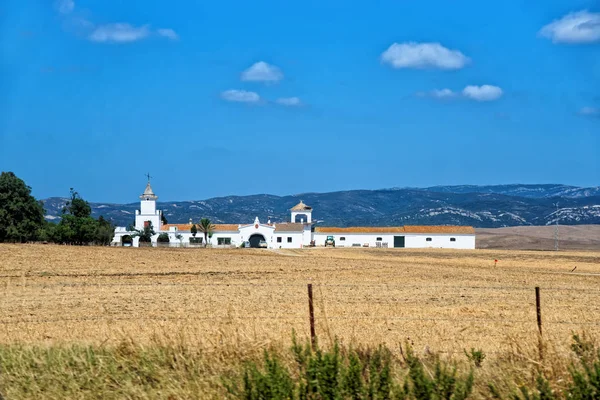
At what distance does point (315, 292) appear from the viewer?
27469 mm

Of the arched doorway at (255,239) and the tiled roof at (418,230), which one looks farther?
the arched doorway at (255,239)

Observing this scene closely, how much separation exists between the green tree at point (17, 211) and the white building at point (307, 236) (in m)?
22.7

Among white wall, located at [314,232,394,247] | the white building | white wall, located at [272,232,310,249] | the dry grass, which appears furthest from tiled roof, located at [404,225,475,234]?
the dry grass

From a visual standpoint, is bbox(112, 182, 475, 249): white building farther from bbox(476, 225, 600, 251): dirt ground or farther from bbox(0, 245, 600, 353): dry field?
bbox(0, 245, 600, 353): dry field

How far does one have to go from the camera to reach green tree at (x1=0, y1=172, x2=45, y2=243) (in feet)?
274

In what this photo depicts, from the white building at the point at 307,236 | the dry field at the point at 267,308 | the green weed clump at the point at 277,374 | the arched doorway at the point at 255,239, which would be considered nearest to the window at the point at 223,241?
the white building at the point at 307,236

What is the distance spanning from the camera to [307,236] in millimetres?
110688

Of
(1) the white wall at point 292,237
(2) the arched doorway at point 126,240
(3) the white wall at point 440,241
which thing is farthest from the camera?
(2) the arched doorway at point 126,240

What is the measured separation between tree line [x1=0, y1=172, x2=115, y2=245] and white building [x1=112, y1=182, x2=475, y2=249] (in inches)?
447

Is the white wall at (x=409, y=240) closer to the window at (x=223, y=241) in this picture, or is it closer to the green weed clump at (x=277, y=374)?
the window at (x=223, y=241)

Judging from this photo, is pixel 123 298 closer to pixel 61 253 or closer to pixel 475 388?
pixel 475 388

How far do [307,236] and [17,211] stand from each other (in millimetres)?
40999

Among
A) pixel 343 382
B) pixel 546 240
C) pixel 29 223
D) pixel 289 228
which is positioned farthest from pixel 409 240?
pixel 343 382

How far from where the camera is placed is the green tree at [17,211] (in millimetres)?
83562
